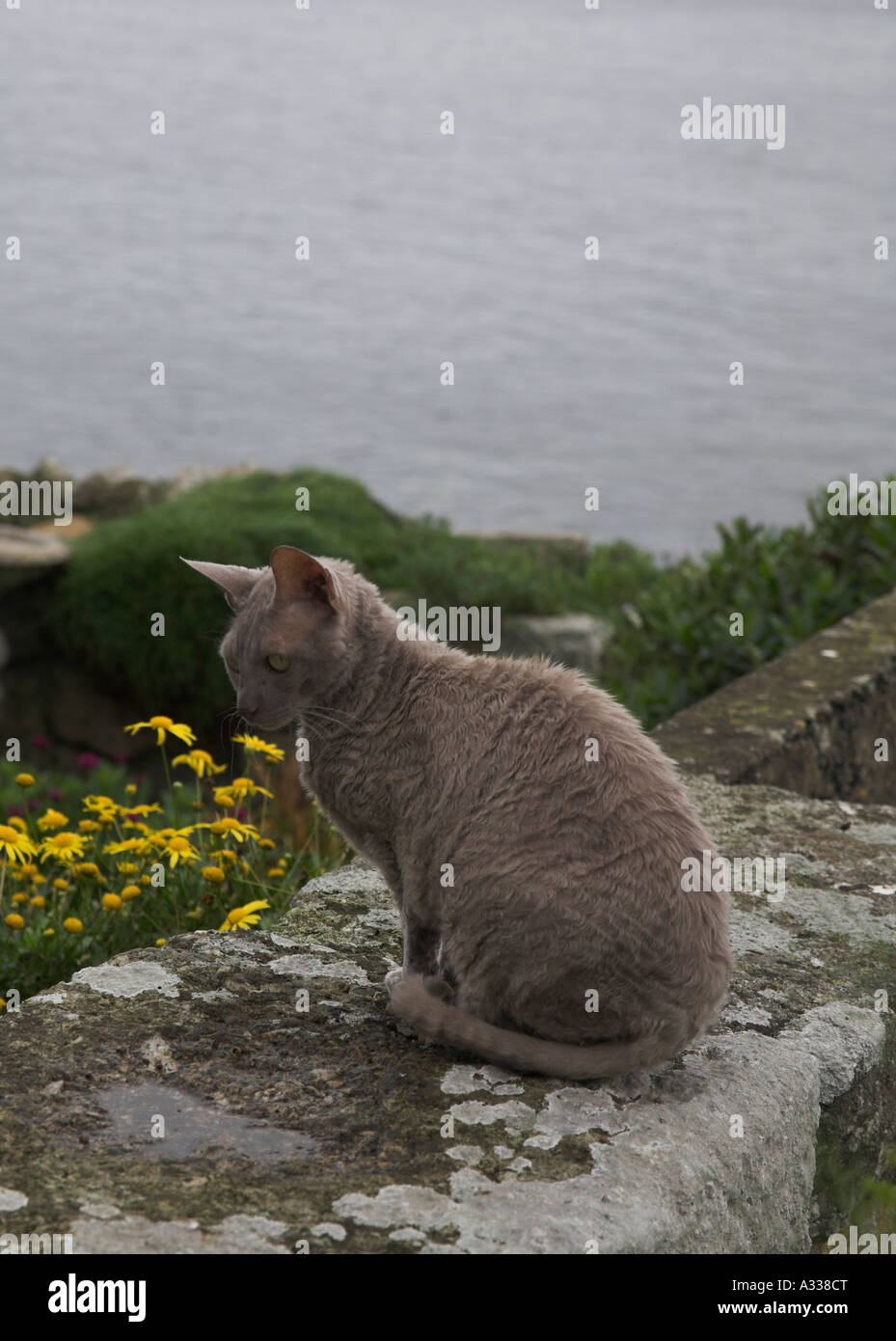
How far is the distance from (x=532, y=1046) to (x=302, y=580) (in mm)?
956

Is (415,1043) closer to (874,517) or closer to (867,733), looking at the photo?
(867,733)

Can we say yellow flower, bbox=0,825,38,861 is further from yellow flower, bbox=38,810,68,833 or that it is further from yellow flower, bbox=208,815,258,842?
yellow flower, bbox=208,815,258,842

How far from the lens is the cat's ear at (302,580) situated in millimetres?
2623

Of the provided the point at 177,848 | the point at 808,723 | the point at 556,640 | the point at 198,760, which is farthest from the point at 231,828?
the point at 556,640

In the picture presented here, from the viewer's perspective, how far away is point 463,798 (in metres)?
2.66

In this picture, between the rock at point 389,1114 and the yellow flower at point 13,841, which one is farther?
the yellow flower at point 13,841

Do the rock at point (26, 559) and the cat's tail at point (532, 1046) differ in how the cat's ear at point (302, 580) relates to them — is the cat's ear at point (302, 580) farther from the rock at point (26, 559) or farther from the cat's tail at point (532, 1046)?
the rock at point (26, 559)

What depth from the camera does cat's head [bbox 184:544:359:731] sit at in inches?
106

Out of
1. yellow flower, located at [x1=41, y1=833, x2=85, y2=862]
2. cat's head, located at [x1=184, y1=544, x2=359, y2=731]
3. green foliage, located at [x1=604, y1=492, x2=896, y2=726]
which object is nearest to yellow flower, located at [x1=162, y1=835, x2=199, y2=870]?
yellow flower, located at [x1=41, y1=833, x2=85, y2=862]

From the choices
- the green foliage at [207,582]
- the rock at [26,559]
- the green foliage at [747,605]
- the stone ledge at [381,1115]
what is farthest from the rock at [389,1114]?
the rock at [26,559]

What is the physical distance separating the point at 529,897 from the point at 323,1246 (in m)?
0.72

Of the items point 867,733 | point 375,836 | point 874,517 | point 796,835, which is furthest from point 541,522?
point 375,836

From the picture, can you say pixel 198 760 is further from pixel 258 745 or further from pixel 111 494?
pixel 111 494

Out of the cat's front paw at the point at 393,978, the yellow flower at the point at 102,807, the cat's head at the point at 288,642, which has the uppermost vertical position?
the cat's head at the point at 288,642
